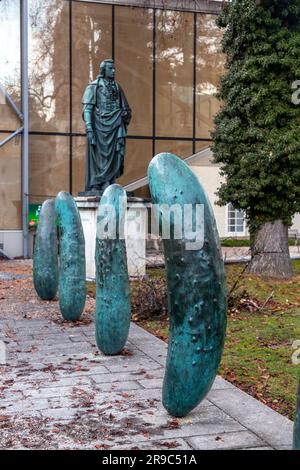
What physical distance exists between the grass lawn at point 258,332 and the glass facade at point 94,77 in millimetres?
7702

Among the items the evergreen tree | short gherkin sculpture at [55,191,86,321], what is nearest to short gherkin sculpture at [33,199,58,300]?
short gherkin sculpture at [55,191,86,321]

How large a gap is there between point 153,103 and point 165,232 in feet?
48.2

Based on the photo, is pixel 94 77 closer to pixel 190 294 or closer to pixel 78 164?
pixel 78 164

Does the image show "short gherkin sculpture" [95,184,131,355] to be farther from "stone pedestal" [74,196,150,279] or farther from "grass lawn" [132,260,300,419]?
"stone pedestal" [74,196,150,279]

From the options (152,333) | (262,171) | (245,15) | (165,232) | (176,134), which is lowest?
(152,333)

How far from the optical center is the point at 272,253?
458 inches

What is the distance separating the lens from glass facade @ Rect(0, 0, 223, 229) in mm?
16672

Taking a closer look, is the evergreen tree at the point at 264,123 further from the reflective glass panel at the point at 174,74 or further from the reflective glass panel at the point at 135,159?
the reflective glass panel at the point at 174,74

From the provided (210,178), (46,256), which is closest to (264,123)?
(46,256)

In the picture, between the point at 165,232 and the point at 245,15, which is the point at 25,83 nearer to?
the point at 245,15

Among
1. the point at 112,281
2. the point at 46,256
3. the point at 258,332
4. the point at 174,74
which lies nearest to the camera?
the point at 112,281

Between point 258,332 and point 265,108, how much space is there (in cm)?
562

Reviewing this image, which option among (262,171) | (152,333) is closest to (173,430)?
(152,333)

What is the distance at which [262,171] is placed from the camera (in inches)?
443
